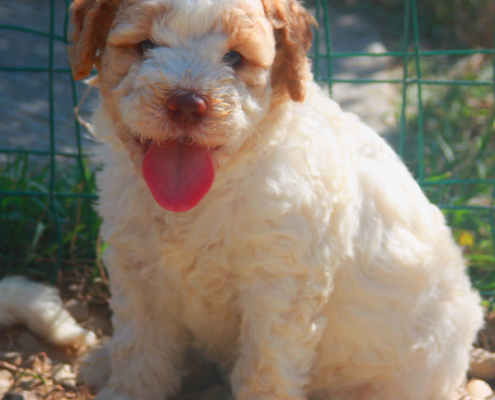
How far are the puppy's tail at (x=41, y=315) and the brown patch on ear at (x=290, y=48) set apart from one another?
75.0 inches

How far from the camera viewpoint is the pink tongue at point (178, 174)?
2.83 meters

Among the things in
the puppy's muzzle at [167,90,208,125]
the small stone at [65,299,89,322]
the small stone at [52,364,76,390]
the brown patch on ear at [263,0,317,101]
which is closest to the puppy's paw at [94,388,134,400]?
the small stone at [52,364,76,390]

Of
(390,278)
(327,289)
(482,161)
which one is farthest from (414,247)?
(482,161)

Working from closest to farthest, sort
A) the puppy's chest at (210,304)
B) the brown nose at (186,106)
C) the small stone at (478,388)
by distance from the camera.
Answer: the brown nose at (186,106), the puppy's chest at (210,304), the small stone at (478,388)

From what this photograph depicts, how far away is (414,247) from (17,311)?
7.47ft

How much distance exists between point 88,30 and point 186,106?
2.22 feet

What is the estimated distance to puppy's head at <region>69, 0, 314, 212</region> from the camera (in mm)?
2701

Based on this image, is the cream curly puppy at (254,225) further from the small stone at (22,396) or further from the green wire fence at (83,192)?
the green wire fence at (83,192)

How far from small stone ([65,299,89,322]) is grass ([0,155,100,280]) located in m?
0.23

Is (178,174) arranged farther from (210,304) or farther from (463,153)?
(463,153)

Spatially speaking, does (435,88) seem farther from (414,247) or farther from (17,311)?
(17,311)

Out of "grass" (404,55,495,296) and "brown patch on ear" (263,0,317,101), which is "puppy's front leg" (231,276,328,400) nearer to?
"brown patch on ear" (263,0,317,101)

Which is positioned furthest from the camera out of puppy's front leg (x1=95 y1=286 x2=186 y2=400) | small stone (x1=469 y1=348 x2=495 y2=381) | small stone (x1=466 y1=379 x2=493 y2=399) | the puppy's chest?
small stone (x1=469 y1=348 x2=495 y2=381)

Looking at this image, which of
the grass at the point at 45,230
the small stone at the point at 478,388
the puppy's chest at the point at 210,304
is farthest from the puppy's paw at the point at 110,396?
the small stone at the point at 478,388
